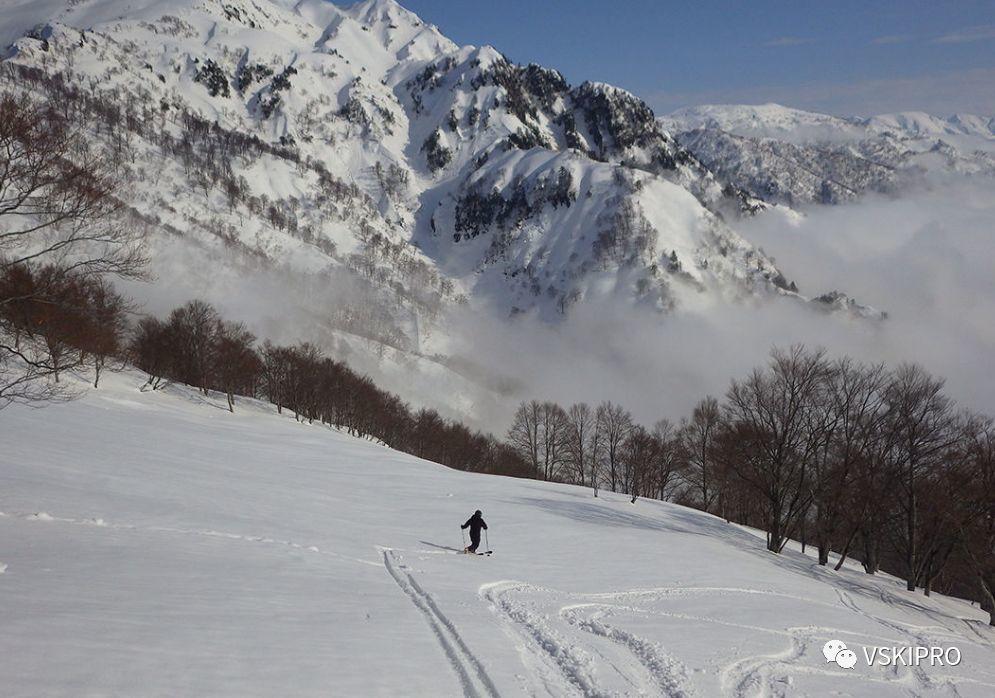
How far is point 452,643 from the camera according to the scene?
9.88 metres

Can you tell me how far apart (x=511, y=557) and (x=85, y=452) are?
1772 centimetres

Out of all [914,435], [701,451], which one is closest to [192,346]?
[701,451]

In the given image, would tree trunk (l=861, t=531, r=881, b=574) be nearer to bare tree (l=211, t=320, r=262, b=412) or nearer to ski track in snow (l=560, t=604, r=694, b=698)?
ski track in snow (l=560, t=604, r=694, b=698)

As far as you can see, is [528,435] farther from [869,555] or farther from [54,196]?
[54,196]

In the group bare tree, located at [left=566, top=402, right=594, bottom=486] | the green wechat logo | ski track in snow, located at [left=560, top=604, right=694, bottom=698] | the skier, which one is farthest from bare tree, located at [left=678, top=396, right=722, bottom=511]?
ski track in snow, located at [left=560, top=604, right=694, bottom=698]

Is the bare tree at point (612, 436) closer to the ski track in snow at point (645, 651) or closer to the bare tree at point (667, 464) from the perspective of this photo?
the bare tree at point (667, 464)

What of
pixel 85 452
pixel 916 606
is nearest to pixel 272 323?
pixel 85 452

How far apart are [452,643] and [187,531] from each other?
940cm

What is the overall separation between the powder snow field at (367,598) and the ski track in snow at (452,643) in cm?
6

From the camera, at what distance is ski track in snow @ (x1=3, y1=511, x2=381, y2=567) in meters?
14.1

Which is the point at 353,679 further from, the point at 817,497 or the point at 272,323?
the point at 272,323

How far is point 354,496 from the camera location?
26.2 metres

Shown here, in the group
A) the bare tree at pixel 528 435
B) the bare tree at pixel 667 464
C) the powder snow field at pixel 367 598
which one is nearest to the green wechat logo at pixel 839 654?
the powder snow field at pixel 367 598

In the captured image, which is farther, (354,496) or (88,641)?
(354,496)
